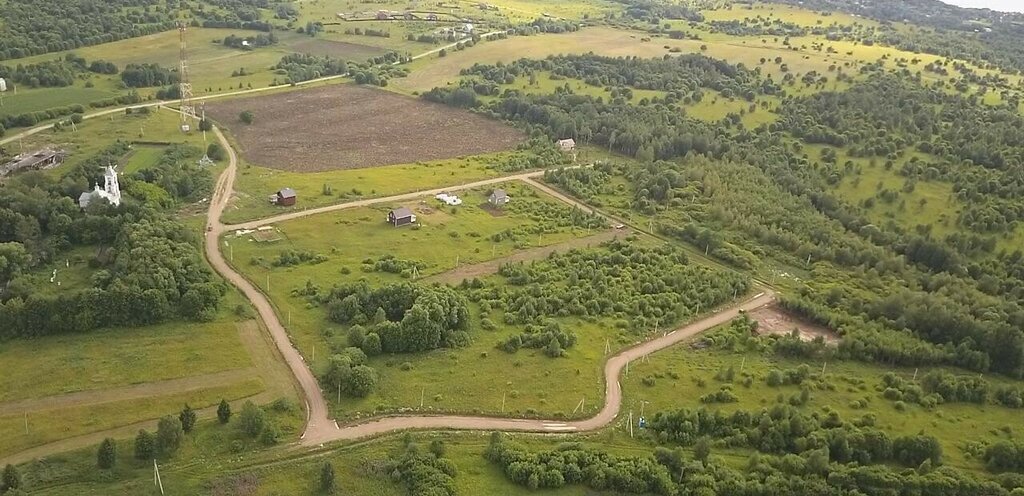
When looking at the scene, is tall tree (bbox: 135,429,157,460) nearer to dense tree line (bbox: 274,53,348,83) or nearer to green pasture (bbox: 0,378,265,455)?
green pasture (bbox: 0,378,265,455)

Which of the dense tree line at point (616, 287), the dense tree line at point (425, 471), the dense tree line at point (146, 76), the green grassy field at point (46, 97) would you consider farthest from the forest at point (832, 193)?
the green grassy field at point (46, 97)

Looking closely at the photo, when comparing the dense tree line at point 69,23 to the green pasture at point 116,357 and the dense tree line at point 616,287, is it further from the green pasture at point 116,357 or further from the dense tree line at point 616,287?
the dense tree line at point 616,287

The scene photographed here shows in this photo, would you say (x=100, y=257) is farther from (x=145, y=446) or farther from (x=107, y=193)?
(x=145, y=446)

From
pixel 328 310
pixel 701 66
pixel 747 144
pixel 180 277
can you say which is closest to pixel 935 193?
pixel 747 144

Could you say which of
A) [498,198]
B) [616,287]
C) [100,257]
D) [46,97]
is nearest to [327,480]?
[616,287]

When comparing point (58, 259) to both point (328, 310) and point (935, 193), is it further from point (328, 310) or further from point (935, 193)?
point (935, 193)

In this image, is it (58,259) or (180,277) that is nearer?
(180,277)

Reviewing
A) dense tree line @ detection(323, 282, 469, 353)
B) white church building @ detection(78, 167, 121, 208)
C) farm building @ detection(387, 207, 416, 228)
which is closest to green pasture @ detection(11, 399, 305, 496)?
dense tree line @ detection(323, 282, 469, 353)
